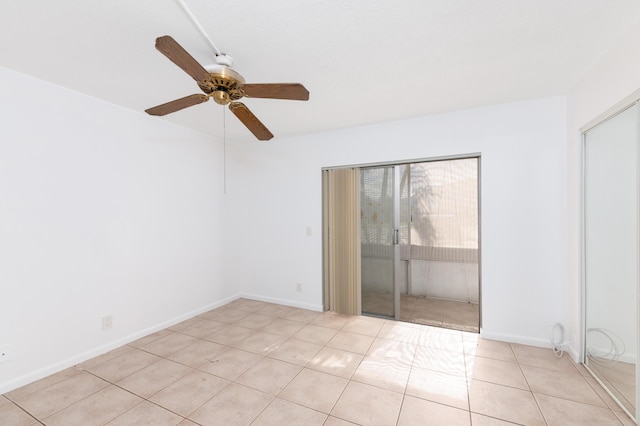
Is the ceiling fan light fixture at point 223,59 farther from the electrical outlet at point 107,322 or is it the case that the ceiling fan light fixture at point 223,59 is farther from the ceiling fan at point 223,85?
the electrical outlet at point 107,322

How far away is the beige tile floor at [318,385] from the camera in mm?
1731

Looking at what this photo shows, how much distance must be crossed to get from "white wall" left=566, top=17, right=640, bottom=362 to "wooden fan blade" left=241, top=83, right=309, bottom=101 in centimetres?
199

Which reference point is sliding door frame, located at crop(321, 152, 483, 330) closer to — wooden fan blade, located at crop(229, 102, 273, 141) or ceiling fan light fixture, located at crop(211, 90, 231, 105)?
wooden fan blade, located at crop(229, 102, 273, 141)

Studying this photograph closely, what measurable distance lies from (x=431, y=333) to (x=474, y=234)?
179 cm

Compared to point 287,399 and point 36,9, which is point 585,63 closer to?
point 287,399

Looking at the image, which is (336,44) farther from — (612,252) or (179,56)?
(612,252)

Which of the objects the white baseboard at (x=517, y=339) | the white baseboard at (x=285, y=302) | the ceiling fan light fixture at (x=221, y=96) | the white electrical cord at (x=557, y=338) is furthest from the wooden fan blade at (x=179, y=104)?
the white electrical cord at (x=557, y=338)

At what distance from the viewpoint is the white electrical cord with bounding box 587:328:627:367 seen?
1839 millimetres

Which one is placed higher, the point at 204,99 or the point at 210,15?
the point at 210,15

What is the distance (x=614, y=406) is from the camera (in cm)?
177

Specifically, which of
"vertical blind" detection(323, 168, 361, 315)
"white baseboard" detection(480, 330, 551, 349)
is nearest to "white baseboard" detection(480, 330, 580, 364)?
"white baseboard" detection(480, 330, 551, 349)

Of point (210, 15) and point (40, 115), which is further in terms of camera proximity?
point (40, 115)

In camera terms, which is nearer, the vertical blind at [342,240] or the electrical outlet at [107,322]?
the electrical outlet at [107,322]

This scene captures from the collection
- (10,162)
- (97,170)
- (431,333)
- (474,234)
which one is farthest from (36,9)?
(474,234)
